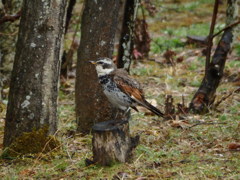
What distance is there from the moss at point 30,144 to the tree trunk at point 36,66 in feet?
0.24

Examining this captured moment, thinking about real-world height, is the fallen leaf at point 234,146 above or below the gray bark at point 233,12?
below

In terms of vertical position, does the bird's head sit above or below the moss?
above

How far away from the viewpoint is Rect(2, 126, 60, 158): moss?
715 centimetres

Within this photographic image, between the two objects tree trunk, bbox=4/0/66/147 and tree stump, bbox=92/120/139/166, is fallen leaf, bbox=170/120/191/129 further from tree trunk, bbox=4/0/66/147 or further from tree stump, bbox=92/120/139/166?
tree trunk, bbox=4/0/66/147

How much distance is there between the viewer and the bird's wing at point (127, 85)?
727 cm

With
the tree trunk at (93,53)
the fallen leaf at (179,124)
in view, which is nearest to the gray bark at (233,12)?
the fallen leaf at (179,124)

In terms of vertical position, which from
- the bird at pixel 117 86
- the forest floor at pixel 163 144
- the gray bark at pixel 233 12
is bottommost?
the forest floor at pixel 163 144

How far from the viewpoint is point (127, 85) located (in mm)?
7301

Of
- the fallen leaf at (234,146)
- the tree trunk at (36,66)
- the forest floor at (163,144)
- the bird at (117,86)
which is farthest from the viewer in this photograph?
the fallen leaf at (234,146)

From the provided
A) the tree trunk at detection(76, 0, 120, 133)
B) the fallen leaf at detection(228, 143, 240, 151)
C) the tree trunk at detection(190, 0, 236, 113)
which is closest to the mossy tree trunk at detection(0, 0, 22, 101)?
the tree trunk at detection(76, 0, 120, 133)

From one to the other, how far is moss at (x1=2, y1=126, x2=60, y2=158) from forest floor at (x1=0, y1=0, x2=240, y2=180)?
105 millimetres

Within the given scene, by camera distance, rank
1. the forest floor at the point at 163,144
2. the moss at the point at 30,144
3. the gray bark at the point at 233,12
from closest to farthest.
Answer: the forest floor at the point at 163,144
the moss at the point at 30,144
the gray bark at the point at 233,12

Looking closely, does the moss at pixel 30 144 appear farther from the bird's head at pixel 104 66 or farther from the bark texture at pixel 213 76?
the bark texture at pixel 213 76

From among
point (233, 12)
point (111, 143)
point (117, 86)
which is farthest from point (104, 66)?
point (233, 12)
